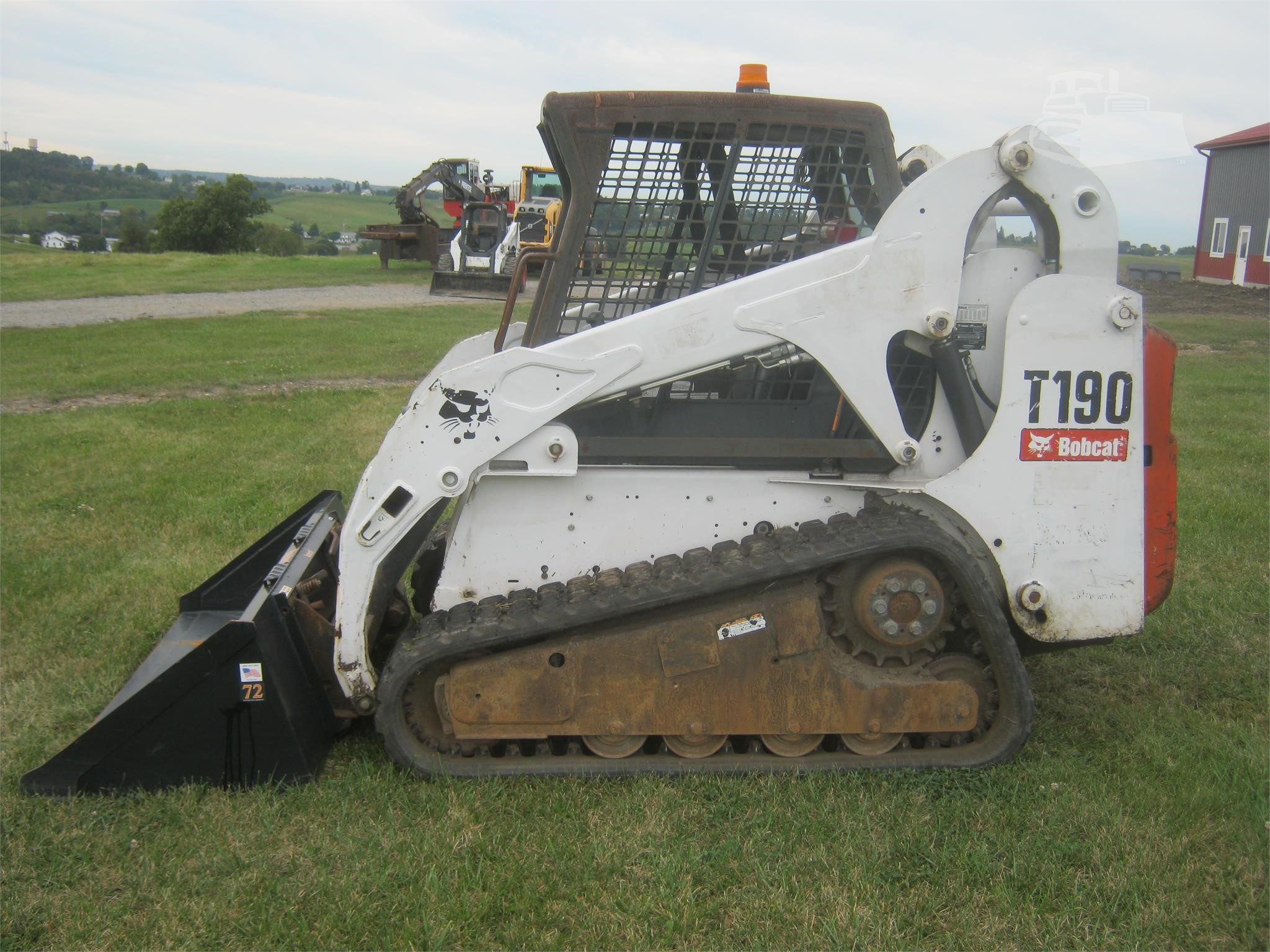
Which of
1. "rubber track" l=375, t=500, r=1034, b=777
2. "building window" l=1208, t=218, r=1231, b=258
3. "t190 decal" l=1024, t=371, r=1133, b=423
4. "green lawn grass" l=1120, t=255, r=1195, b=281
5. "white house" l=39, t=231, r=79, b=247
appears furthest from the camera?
"white house" l=39, t=231, r=79, b=247

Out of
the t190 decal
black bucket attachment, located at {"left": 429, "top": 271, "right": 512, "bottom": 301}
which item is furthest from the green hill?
the t190 decal

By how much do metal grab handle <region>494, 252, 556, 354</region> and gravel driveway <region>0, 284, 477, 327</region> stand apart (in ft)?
50.3

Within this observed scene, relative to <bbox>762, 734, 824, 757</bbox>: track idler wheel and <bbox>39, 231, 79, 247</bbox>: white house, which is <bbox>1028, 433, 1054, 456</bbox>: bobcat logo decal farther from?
<bbox>39, 231, 79, 247</bbox>: white house

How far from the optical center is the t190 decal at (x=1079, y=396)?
3.76 metres

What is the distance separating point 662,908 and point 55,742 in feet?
8.61

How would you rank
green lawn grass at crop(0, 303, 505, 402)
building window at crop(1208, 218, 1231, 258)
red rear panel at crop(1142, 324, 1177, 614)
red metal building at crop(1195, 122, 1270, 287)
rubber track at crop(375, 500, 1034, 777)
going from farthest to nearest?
building window at crop(1208, 218, 1231, 258)
red metal building at crop(1195, 122, 1270, 287)
green lawn grass at crop(0, 303, 505, 402)
red rear panel at crop(1142, 324, 1177, 614)
rubber track at crop(375, 500, 1034, 777)

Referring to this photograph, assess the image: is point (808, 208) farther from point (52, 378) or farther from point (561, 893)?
point (52, 378)

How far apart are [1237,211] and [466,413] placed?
3253 centimetres

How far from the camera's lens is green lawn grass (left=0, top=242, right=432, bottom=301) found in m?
23.3

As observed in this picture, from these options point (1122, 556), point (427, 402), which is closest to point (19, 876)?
point (427, 402)

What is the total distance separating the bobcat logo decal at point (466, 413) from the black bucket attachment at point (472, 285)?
19.5 metres

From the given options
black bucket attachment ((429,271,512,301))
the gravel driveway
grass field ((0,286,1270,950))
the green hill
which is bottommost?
grass field ((0,286,1270,950))

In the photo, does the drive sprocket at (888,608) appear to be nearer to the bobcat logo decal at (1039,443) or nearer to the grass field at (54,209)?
the bobcat logo decal at (1039,443)

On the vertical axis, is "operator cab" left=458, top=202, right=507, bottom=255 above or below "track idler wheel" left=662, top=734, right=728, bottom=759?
above
